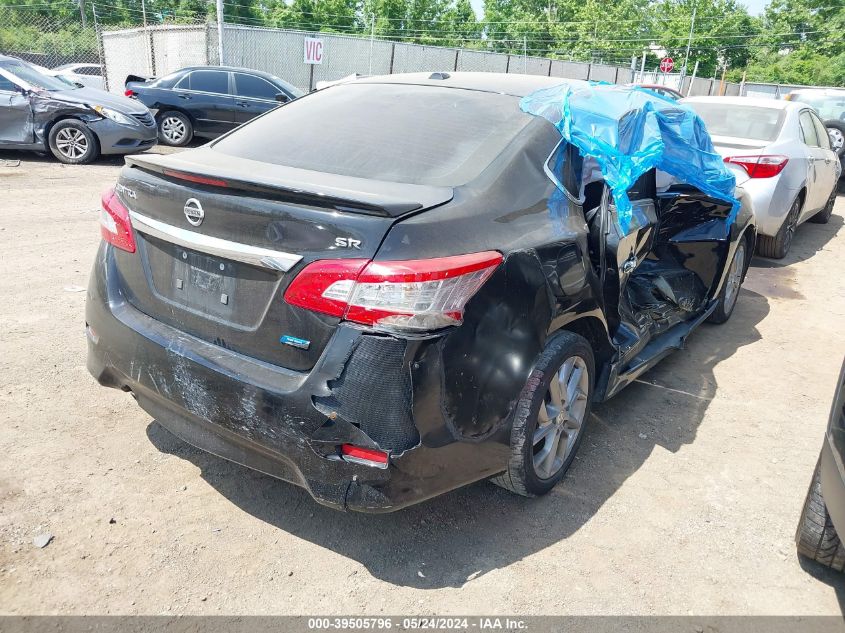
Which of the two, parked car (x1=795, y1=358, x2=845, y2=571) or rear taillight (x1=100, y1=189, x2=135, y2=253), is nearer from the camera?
parked car (x1=795, y1=358, x2=845, y2=571)

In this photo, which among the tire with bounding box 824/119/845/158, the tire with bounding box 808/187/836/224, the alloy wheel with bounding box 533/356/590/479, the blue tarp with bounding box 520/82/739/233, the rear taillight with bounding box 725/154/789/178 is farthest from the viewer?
the tire with bounding box 824/119/845/158

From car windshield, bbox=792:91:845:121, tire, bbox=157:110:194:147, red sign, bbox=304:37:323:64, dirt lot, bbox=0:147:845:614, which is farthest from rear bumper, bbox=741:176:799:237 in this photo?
red sign, bbox=304:37:323:64

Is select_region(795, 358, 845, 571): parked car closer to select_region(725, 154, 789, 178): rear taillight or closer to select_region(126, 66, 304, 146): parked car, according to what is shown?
select_region(725, 154, 789, 178): rear taillight

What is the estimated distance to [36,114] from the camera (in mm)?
10281

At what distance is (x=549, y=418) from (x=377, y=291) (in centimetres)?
111

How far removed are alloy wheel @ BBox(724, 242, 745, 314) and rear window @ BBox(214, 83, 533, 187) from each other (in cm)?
292

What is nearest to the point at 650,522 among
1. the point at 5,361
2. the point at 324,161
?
the point at 324,161

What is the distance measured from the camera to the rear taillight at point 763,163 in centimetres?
684

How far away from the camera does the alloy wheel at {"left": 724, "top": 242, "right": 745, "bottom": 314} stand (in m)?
5.29

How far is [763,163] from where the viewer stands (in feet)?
22.5

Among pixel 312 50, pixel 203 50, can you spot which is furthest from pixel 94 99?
pixel 203 50

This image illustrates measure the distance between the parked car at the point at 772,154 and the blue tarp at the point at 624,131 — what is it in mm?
3029

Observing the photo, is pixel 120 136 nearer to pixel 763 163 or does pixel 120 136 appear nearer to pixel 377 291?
pixel 763 163

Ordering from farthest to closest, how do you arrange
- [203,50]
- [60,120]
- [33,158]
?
[203,50], [33,158], [60,120]
